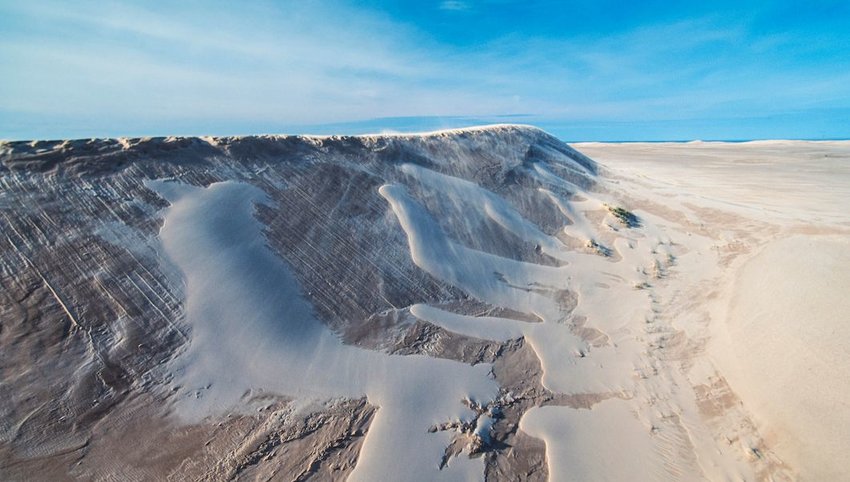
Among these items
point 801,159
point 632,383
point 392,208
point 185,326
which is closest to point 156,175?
point 185,326

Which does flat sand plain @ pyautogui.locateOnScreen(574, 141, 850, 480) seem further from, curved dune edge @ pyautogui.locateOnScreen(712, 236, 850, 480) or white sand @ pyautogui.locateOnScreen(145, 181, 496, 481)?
white sand @ pyautogui.locateOnScreen(145, 181, 496, 481)

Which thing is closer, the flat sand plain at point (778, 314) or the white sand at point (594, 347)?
the white sand at point (594, 347)

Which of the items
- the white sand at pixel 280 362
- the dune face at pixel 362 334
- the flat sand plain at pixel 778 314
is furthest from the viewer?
the flat sand plain at pixel 778 314

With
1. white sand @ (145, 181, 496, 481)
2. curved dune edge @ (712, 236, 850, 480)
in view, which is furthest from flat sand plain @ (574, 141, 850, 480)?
white sand @ (145, 181, 496, 481)

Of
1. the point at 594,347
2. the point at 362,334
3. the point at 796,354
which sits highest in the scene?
the point at 796,354

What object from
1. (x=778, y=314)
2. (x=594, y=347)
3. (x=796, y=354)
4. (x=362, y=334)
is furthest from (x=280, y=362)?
(x=778, y=314)

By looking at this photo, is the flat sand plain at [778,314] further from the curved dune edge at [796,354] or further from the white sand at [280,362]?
the white sand at [280,362]

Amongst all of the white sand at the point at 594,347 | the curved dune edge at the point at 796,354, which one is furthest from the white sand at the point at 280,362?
the curved dune edge at the point at 796,354

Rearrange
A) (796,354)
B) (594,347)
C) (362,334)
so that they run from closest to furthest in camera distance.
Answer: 1. (796,354)
2. (362,334)
3. (594,347)

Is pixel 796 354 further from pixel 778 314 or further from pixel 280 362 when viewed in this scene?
pixel 280 362
